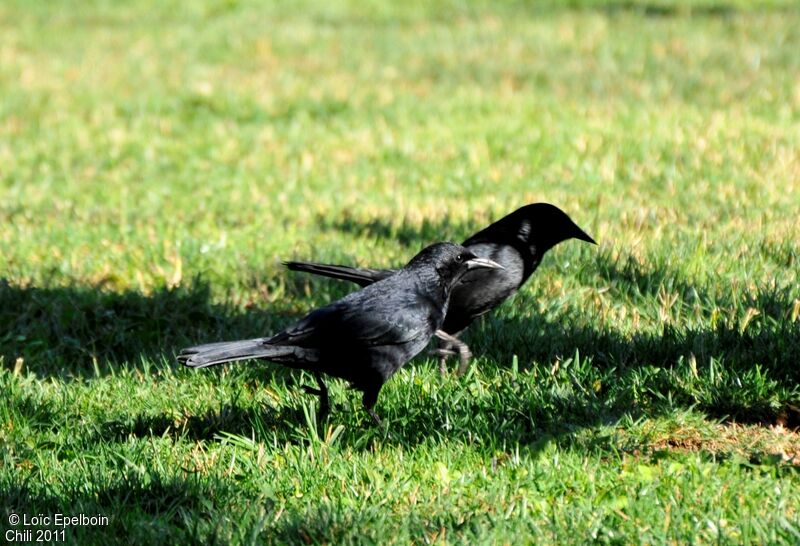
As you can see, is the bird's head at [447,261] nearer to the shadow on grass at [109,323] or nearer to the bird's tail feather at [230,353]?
the bird's tail feather at [230,353]

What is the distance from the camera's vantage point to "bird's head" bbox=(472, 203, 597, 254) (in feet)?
18.0

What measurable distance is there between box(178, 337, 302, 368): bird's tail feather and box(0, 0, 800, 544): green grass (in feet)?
0.88

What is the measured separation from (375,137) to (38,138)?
3.00 metres

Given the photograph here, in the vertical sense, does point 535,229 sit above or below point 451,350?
above

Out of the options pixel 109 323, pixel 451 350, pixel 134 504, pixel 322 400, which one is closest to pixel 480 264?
pixel 451 350

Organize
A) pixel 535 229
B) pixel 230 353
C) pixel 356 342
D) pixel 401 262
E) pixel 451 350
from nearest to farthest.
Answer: pixel 230 353
pixel 356 342
pixel 451 350
pixel 535 229
pixel 401 262

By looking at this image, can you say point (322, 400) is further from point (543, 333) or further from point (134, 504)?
point (543, 333)

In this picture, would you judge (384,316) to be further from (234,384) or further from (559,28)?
(559,28)

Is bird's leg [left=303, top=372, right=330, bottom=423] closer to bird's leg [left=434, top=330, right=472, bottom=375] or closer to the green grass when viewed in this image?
the green grass

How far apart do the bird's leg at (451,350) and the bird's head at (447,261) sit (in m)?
0.26

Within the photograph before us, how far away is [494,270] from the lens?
517 cm

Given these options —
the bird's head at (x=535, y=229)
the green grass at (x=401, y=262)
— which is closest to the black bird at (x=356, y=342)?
the green grass at (x=401, y=262)

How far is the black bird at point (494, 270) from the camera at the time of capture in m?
5.02

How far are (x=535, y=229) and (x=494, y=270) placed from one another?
499 mm
